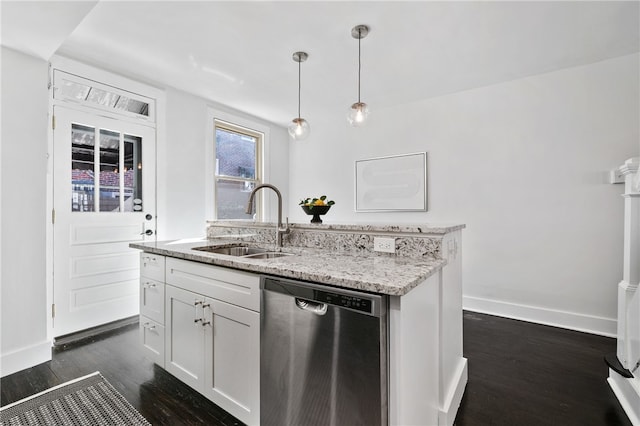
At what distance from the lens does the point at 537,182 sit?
9.93ft

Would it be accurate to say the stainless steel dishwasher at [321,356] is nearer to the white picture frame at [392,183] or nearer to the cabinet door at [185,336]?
the cabinet door at [185,336]

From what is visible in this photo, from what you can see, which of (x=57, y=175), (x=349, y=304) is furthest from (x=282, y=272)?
(x=57, y=175)

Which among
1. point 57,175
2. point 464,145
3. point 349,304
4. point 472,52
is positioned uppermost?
point 472,52

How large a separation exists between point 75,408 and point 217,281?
114 cm

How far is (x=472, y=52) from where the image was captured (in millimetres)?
2625

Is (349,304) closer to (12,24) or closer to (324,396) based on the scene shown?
(324,396)

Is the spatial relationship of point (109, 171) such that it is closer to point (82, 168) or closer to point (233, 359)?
point (82, 168)

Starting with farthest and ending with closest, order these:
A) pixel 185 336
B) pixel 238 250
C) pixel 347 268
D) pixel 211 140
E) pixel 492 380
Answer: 1. pixel 211 140
2. pixel 238 250
3. pixel 492 380
4. pixel 185 336
5. pixel 347 268

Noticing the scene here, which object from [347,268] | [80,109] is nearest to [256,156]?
[80,109]

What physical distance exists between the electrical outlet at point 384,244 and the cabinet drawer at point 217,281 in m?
0.67

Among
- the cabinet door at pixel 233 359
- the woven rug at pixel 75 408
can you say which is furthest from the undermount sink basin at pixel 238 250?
the woven rug at pixel 75 408

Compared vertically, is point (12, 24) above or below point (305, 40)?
below

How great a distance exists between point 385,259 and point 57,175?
9.68 feet

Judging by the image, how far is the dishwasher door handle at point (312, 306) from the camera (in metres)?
1.16
